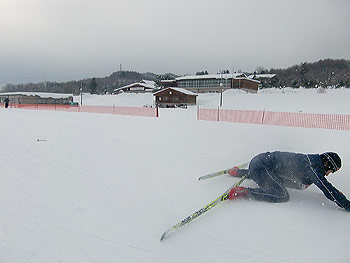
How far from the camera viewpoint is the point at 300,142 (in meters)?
8.96

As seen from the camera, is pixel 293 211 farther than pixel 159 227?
Yes

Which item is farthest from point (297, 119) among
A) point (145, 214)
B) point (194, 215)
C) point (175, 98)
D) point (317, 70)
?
point (317, 70)

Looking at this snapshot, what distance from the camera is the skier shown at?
12.3 feet

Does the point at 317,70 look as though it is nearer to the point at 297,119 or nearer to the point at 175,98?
the point at 175,98

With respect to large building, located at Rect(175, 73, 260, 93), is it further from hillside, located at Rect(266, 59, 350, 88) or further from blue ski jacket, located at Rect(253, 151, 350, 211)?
blue ski jacket, located at Rect(253, 151, 350, 211)

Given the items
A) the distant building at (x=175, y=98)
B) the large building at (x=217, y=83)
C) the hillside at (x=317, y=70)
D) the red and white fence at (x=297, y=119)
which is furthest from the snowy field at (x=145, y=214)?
the hillside at (x=317, y=70)

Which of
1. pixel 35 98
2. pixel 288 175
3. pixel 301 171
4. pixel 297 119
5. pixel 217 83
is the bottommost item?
pixel 288 175

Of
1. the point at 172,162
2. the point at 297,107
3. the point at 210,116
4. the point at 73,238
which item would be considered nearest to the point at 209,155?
the point at 172,162

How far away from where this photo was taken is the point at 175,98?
51125 mm

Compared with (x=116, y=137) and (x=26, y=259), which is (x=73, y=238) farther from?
(x=116, y=137)

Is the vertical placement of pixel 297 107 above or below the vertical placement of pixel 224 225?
above

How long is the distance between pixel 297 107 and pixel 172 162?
37.8 m

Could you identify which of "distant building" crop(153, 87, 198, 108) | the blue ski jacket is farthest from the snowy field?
"distant building" crop(153, 87, 198, 108)

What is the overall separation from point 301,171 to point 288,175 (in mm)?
306
